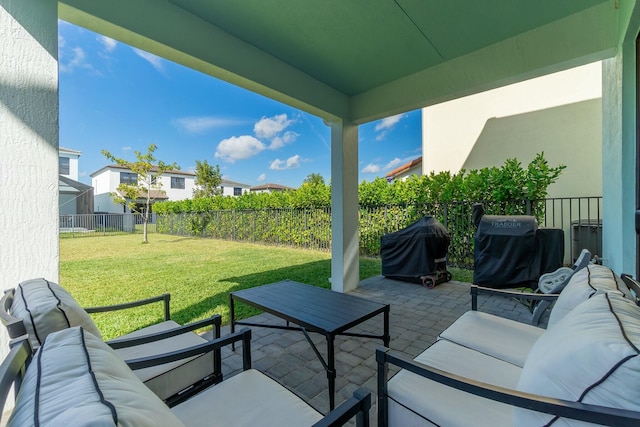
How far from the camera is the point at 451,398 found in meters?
1.27

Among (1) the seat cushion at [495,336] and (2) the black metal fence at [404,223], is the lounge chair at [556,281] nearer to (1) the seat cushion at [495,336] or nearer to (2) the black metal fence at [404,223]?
(1) the seat cushion at [495,336]

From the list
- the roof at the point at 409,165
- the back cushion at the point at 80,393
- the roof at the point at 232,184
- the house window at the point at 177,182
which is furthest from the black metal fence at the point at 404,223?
the roof at the point at 232,184

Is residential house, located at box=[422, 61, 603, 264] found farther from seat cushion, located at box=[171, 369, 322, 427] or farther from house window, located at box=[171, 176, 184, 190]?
house window, located at box=[171, 176, 184, 190]

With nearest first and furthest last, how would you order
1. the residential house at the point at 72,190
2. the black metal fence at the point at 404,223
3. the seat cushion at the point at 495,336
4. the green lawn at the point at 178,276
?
the seat cushion at the point at 495,336 → the green lawn at the point at 178,276 → the black metal fence at the point at 404,223 → the residential house at the point at 72,190

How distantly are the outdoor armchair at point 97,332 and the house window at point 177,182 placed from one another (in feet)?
103

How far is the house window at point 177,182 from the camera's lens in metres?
29.6

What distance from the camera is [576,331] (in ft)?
3.28

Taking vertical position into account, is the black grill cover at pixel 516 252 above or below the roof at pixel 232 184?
below

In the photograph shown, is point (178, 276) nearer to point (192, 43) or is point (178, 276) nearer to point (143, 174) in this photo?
point (192, 43)

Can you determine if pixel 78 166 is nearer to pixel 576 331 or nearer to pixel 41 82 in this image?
pixel 41 82

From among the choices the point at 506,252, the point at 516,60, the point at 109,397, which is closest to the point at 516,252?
the point at 506,252

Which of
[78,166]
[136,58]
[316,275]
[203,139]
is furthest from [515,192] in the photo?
[78,166]

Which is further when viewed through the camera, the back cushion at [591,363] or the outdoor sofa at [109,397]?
the back cushion at [591,363]

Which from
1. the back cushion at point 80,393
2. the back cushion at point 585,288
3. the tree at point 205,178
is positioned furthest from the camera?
the tree at point 205,178
